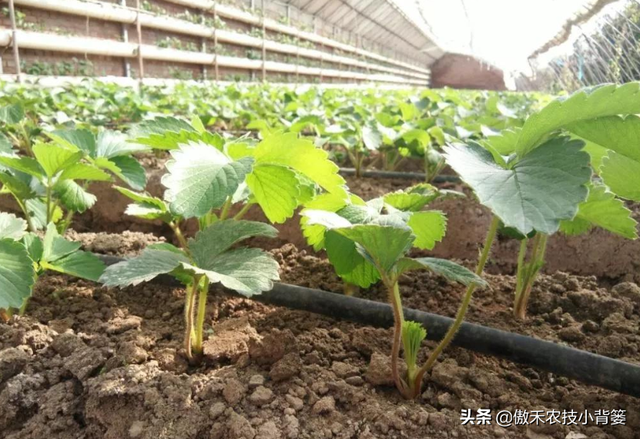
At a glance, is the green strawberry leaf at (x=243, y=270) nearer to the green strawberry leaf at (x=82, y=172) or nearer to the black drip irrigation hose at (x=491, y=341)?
the black drip irrigation hose at (x=491, y=341)

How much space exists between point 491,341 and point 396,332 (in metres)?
0.24

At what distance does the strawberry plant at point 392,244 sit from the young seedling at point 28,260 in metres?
0.44

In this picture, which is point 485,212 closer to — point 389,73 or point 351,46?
point 351,46

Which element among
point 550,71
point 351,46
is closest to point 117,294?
point 550,71

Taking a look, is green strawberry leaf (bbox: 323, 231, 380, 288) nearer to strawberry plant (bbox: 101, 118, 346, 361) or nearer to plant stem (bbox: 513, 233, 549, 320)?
strawberry plant (bbox: 101, 118, 346, 361)

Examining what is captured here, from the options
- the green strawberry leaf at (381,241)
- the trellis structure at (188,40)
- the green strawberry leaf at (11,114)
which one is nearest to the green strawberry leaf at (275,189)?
the green strawberry leaf at (381,241)

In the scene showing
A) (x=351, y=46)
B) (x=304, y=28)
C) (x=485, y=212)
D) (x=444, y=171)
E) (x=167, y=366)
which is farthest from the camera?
(x=351, y=46)

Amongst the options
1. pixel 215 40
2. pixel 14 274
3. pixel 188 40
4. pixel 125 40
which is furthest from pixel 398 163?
pixel 215 40

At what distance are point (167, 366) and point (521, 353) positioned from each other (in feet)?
1.93

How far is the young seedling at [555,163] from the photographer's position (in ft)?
1.91

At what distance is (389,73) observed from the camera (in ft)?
88.6

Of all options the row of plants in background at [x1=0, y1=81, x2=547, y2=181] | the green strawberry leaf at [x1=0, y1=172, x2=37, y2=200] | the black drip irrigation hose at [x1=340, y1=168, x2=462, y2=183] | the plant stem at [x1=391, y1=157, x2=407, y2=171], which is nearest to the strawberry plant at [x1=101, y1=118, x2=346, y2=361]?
the green strawberry leaf at [x1=0, y1=172, x2=37, y2=200]

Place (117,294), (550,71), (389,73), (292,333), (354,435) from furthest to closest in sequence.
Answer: (389,73)
(550,71)
(117,294)
(292,333)
(354,435)

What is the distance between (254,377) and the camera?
2.71 feet
